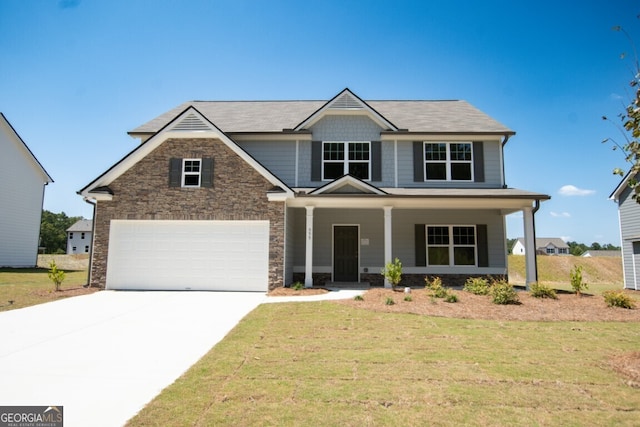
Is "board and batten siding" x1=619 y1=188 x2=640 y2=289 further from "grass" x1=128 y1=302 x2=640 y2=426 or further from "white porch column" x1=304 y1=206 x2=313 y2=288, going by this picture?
"white porch column" x1=304 y1=206 x2=313 y2=288

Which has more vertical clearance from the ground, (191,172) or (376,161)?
(376,161)

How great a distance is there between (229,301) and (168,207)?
458 centimetres

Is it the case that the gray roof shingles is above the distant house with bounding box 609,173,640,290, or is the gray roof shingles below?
above

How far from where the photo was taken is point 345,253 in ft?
50.5

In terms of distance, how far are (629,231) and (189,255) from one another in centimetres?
2077

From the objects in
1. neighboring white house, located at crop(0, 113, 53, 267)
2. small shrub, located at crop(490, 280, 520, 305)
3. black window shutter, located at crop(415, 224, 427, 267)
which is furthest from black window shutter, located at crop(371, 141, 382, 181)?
neighboring white house, located at crop(0, 113, 53, 267)

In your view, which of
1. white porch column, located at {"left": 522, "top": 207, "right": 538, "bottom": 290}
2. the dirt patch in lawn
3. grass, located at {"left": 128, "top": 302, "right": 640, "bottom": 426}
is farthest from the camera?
white porch column, located at {"left": 522, "top": 207, "right": 538, "bottom": 290}

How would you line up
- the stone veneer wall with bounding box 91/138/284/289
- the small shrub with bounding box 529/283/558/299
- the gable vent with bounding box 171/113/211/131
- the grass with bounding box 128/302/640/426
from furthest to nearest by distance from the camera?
the gable vent with bounding box 171/113/211/131
the stone veneer wall with bounding box 91/138/284/289
the small shrub with bounding box 529/283/558/299
the grass with bounding box 128/302/640/426

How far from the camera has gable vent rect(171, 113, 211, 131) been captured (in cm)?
1333

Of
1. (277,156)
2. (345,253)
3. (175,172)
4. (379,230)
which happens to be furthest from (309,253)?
(175,172)

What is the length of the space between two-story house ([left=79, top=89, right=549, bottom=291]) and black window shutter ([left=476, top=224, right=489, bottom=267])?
0.04 m

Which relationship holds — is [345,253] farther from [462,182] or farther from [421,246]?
[462,182]

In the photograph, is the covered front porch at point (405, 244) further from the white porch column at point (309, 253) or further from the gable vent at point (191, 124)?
the gable vent at point (191, 124)

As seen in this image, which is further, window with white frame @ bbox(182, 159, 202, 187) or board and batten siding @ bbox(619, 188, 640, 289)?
board and batten siding @ bbox(619, 188, 640, 289)
